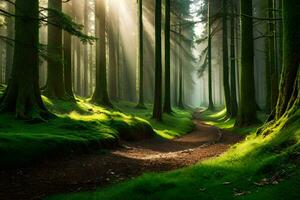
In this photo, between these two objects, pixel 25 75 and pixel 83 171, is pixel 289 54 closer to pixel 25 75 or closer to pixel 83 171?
pixel 83 171

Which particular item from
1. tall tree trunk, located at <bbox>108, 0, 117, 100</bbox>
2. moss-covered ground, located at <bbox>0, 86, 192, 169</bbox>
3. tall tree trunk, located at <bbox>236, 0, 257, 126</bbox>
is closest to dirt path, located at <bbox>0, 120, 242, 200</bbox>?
Result: moss-covered ground, located at <bbox>0, 86, 192, 169</bbox>

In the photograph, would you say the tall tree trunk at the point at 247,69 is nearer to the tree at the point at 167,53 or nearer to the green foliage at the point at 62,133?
the green foliage at the point at 62,133

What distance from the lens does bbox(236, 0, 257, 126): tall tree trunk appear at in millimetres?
19906

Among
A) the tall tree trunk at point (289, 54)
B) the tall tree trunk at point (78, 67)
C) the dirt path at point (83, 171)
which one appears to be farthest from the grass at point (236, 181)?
the tall tree trunk at point (78, 67)

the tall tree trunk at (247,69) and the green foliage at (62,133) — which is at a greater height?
the tall tree trunk at (247,69)

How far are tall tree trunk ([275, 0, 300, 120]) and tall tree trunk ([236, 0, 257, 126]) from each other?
32.1 feet

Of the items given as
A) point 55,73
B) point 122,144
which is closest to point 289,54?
point 122,144

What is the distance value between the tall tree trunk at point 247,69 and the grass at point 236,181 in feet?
39.6

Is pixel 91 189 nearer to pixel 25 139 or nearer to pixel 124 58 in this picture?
pixel 25 139

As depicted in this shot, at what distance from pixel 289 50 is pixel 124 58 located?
4274cm

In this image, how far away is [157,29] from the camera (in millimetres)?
24531

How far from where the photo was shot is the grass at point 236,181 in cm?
571

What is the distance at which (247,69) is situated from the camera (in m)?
20.4

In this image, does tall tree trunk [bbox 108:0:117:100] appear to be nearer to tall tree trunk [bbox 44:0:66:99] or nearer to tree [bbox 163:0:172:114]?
tree [bbox 163:0:172:114]
